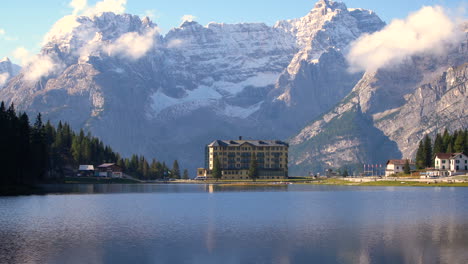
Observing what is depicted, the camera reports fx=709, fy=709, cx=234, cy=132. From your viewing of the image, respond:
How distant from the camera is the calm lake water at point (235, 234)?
6456 cm

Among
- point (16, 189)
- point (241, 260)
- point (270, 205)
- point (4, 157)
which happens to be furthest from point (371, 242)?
point (16, 189)

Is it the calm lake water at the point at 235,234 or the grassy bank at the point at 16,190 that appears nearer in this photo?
the calm lake water at the point at 235,234

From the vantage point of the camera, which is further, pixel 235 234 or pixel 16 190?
pixel 16 190

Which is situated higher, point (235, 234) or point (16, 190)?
point (16, 190)

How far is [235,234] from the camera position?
261 feet

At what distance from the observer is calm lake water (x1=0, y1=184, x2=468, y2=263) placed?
64562 mm

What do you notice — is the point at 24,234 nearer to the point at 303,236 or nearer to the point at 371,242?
the point at 303,236

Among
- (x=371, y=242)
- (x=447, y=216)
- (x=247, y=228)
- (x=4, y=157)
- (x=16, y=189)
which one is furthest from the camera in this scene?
(x=16, y=189)

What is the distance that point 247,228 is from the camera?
85312mm

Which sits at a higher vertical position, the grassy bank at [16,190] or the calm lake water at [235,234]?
the grassy bank at [16,190]

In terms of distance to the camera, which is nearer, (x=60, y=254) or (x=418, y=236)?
(x=60, y=254)

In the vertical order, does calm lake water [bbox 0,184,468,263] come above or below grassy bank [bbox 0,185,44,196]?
below

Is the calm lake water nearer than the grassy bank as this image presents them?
Yes

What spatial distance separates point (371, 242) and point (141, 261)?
2415 cm
